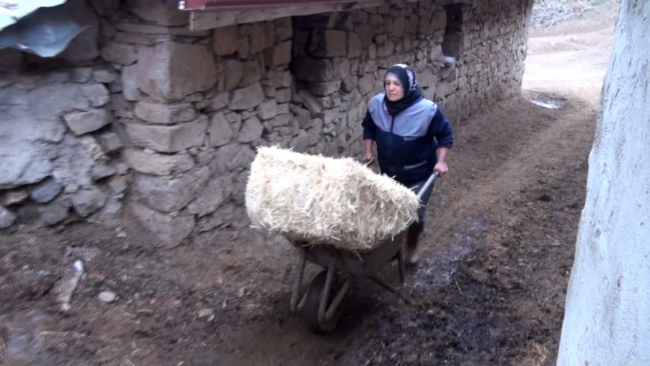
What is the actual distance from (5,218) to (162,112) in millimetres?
1296

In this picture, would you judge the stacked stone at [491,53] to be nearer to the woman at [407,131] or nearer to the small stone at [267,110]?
the small stone at [267,110]

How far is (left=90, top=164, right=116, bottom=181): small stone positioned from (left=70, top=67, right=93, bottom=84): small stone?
2.10ft

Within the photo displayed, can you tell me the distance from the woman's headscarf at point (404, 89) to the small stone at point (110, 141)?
2.12m

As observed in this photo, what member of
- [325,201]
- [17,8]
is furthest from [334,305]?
[17,8]

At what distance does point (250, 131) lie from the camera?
510cm

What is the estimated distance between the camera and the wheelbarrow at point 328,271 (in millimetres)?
3643

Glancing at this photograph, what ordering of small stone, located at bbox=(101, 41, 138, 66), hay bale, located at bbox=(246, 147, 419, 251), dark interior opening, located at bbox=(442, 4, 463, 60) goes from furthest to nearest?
1. dark interior opening, located at bbox=(442, 4, 463, 60)
2. small stone, located at bbox=(101, 41, 138, 66)
3. hay bale, located at bbox=(246, 147, 419, 251)

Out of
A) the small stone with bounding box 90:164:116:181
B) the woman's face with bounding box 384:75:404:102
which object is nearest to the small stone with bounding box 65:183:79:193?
the small stone with bounding box 90:164:116:181

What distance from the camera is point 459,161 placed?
8.03 m

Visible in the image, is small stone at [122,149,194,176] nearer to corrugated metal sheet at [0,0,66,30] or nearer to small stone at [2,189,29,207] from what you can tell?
small stone at [2,189,29,207]

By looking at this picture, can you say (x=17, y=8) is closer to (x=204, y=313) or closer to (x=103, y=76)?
(x=103, y=76)

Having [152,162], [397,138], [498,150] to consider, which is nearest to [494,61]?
[498,150]

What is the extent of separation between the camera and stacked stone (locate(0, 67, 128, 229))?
156 inches

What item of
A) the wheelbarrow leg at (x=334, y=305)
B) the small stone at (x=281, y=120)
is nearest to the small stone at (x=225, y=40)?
the small stone at (x=281, y=120)
